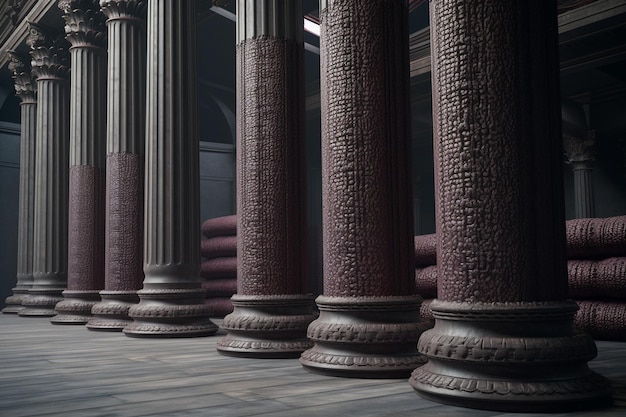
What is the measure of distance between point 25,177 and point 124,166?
18.5 ft

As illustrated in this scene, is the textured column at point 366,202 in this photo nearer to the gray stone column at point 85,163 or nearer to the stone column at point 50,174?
the gray stone column at point 85,163

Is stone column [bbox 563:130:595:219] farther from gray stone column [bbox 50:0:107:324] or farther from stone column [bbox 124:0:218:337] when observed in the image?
stone column [bbox 124:0:218:337]

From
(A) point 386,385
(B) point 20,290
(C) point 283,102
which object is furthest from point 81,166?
(A) point 386,385

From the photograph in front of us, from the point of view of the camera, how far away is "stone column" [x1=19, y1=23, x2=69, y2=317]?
10.5 meters

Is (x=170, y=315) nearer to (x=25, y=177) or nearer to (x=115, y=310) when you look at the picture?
(x=115, y=310)

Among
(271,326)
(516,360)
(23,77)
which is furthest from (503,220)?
(23,77)

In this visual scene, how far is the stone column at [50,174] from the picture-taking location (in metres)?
10.5

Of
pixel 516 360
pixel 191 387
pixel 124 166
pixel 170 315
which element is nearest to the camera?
pixel 516 360

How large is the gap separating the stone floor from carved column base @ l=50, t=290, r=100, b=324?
3268mm

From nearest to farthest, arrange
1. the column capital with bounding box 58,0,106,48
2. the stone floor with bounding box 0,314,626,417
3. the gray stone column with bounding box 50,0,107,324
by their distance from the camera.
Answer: the stone floor with bounding box 0,314,626,417 → the gray stone column with bounding box 50,0,107,324 → the column capital with bounding box 58,0,106,48

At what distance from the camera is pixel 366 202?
3.71 metres

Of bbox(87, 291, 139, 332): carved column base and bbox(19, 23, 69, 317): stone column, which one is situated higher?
bbox(19, 23, 69, 317): stone column

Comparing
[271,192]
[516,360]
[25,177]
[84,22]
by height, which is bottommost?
[516,360]

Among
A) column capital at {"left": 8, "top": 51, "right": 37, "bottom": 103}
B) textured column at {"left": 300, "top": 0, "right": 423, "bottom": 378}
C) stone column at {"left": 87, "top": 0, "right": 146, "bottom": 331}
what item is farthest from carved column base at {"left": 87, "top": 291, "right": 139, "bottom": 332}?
column capital at {"left": 8, "top": 51, "right": 37, "bottom": 103}
